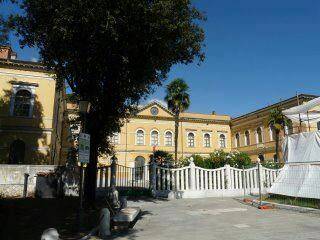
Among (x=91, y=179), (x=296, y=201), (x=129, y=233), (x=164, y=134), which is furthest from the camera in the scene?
(x=164, y=134)

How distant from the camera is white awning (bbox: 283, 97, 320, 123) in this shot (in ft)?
46.8

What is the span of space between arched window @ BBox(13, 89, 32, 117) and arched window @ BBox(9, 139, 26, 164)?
2.16 m

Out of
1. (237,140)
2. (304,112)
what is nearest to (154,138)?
(237,140)

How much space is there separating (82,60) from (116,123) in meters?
5.08

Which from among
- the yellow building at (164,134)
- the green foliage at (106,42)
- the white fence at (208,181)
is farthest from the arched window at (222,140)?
the green foliage at (106,42)

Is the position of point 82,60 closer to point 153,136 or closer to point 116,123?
point 116,123

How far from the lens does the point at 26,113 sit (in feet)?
81.3

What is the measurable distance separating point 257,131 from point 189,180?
2863cm

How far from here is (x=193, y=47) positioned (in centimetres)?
1410

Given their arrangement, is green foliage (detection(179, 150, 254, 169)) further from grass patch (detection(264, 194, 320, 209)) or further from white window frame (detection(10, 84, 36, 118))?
white window frame (detection(10, 84, 36, 118))

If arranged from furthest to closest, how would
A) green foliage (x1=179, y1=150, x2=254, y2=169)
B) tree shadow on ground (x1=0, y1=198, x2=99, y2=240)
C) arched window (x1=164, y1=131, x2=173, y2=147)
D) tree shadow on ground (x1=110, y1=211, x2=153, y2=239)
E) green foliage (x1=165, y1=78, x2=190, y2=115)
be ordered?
arched window (x1=164, y1=131, x2=173, y2=147), green foliage (x1=165, y1=78, x2=190, y2=115), green foliage (x1=179, y1=150, x2=254, y2=169), tree shadow on ground (x1=110, y1=211, x2=153, y2=239), tree shadow on ground (x1=0, y1=198, x2=99, y2=240)

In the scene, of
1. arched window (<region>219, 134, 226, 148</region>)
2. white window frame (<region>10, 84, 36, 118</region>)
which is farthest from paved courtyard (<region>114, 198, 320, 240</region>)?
arched window (<region>219, 134, 226, 148</region>)

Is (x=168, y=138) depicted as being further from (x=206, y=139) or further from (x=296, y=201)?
(x=296, y=201)

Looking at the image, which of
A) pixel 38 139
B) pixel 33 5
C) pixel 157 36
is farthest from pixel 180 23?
pixel 38 139
